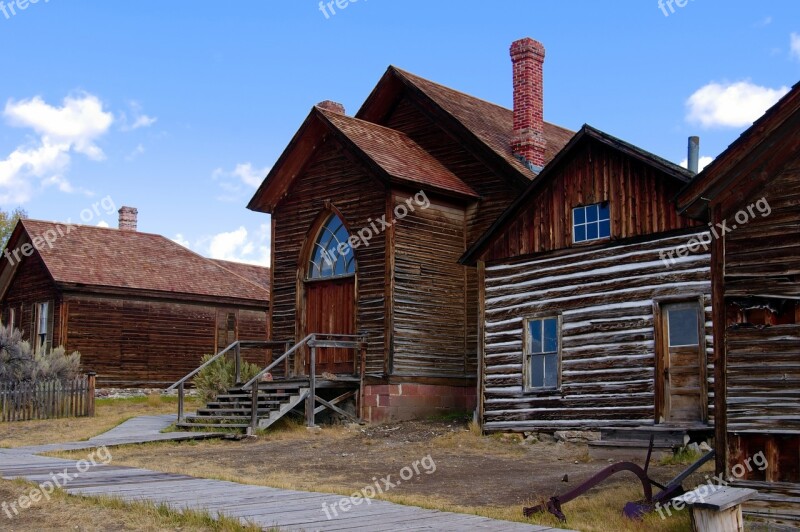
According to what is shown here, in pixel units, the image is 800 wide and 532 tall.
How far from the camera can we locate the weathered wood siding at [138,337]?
30.5 m

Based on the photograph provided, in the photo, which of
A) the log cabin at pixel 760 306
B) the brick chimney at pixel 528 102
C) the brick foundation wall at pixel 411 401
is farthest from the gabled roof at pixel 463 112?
the log cabin at pixel 760 306

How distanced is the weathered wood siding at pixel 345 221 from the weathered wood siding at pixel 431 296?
0.41 m

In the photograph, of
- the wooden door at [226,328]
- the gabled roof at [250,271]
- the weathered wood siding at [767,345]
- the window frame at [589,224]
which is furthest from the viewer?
the gabled roof at [250,271]

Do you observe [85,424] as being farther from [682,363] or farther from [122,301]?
[682,363]

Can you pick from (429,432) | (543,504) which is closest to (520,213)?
(429,432)

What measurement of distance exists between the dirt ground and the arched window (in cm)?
407

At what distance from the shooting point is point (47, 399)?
929 inches

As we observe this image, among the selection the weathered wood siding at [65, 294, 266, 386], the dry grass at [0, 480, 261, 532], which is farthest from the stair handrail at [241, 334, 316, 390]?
the weathered wood siding at [65, 294, 266, 386]

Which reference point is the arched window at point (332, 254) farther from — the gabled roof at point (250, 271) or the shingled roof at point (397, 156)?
the gabled roof at point (250, 271)

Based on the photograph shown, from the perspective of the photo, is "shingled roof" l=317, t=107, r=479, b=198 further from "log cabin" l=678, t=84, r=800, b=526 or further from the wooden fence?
"log cabin" l=678, t=84, r=800, b=526

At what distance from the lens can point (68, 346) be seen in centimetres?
3020

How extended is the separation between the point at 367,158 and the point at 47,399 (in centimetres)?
1027

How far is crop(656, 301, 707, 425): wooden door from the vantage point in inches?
596

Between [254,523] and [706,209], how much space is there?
596cm
